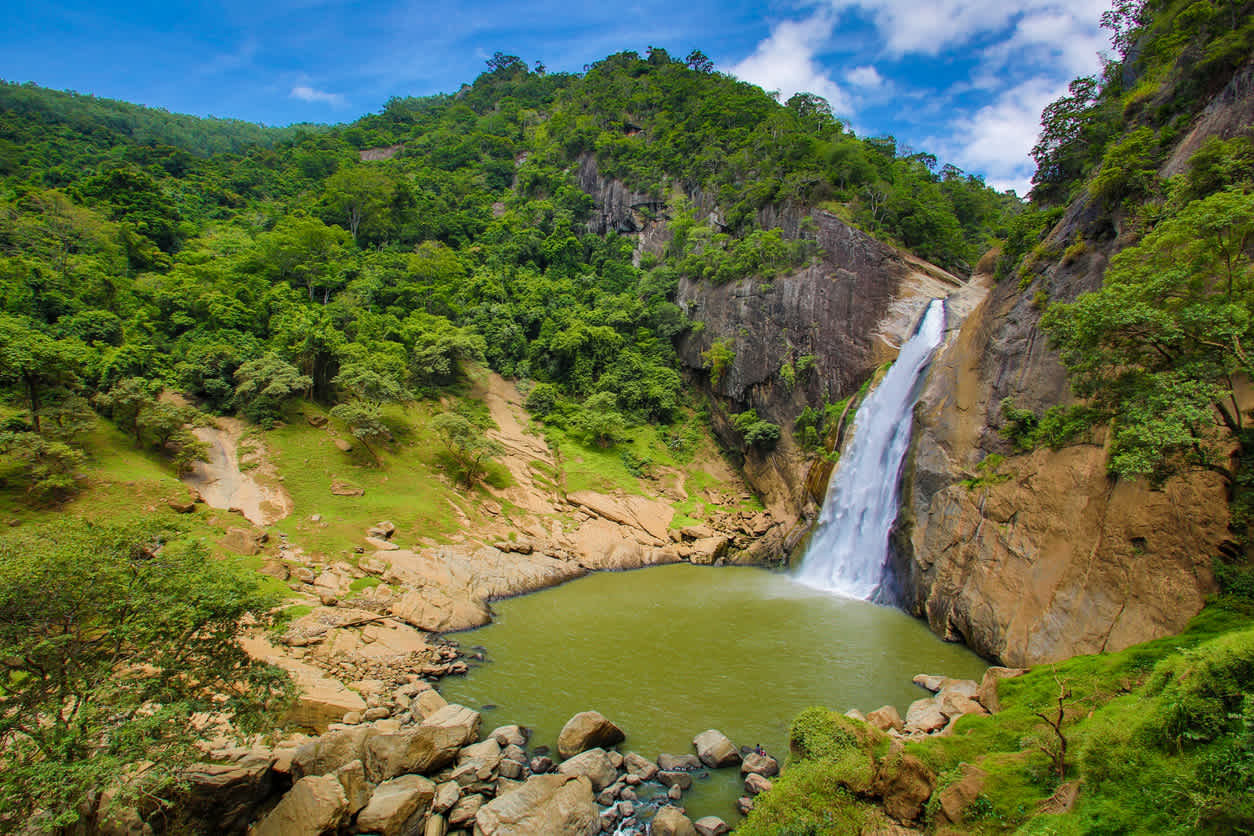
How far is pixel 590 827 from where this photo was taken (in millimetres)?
9828

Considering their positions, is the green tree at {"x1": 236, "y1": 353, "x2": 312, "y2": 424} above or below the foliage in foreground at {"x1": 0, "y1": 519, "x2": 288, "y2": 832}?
above

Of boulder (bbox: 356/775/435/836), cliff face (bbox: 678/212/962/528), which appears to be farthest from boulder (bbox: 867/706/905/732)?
cliff face (bbox: 678/212/962/528)

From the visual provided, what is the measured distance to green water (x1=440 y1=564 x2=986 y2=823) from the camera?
13719 mm

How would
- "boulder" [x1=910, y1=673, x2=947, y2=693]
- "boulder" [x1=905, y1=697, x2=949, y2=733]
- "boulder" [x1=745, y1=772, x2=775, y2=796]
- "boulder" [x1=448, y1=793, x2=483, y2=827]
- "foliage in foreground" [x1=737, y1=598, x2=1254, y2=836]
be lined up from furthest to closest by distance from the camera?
"boulder" [x1=910, y1=673, x2=947, y2=693] < "boulder" [x1=905, y1=697, x2=949, y2=733] < "boulder" [x1=745, y1=772, x2=775, y2=796] < "boulder" [x1=448, y1=793, x2=483, y2=827] < "foliage in foreground" [x1=737, y1=598, x2=1254, y2=836]

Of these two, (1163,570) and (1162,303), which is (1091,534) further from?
(1162,303)

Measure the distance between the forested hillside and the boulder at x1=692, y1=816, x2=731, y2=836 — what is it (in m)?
25.3

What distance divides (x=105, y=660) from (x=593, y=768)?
872 centimetres

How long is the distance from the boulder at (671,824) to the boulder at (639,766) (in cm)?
151

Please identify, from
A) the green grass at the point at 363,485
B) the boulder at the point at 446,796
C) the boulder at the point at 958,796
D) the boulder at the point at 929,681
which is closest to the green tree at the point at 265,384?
the green grass at the point at 363,485

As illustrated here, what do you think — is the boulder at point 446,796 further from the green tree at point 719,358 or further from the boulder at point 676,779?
the green tree at point 719,358

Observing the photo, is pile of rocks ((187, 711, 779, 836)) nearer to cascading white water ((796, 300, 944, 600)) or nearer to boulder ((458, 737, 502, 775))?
boulder ((458, 737, 502, 775))

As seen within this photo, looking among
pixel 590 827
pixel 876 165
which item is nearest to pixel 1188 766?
pixel 590 827

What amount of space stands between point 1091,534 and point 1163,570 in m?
2.22

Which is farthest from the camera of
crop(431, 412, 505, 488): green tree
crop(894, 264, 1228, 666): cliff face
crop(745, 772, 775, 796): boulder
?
crop(431, 412, 505, 488): green tree
